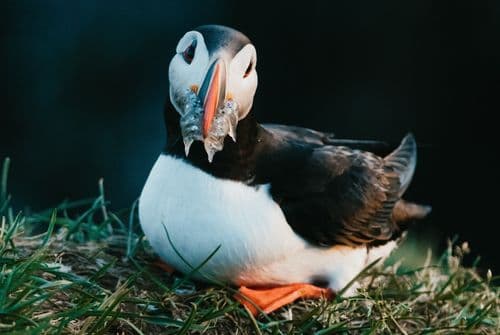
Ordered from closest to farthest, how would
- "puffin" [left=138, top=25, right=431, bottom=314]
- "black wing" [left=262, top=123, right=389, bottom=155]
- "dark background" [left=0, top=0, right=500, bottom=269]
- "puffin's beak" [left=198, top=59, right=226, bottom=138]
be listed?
"puffin's beak" [left=198, top=59, right=226, bottom=138]
"puffin" [left=138, top=25, right=431, bottom=314]
"black wing" [left=262, top=123, right=389, bottom=155]
"dark background" [left=0, top=0, right=500, bottom=269]

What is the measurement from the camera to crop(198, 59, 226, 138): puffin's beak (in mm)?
2994

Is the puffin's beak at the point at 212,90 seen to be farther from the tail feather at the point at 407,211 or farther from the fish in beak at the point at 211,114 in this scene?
the tail feather at the point at 407,211

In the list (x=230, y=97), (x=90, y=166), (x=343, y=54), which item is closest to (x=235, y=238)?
(x=230, y=97)

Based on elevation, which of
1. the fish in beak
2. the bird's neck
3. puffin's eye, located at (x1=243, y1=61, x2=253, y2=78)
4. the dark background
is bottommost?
the dark background

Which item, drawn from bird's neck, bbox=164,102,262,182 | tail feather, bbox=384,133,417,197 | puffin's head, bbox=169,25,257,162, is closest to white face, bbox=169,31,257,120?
puffin's head, bbox=169,25,257,162

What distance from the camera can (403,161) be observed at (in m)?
4.19

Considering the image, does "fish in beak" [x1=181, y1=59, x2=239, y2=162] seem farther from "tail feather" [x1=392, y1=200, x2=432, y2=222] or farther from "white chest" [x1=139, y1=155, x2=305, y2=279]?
"tail feather" [x1=392, y1=200, x2=432, y2=222]

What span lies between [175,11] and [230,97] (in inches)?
205

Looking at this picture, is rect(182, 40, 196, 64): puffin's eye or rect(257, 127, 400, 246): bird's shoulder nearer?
rect(182, 40, 196, 64): puffin's eye

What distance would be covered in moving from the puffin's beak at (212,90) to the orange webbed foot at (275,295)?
2.26 ft

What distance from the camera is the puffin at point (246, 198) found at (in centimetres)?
317

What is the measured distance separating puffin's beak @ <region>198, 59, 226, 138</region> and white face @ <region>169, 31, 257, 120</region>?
32mm

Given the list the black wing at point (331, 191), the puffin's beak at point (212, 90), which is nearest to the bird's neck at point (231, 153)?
the black wing at point (331, 191)

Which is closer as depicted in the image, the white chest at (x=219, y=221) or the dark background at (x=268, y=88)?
the white chest at (x=219, y=221)
